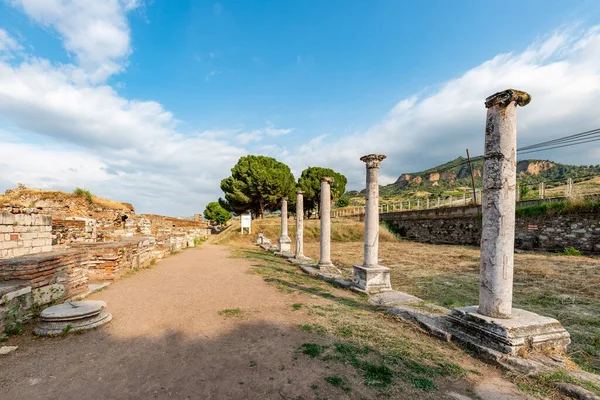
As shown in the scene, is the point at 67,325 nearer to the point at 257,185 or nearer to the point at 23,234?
the point at 23,234

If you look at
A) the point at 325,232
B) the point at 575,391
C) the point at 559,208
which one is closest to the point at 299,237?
the point at 325,232

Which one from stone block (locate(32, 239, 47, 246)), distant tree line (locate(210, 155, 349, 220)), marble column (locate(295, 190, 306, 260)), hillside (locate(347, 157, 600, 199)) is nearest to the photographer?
stone block (locate(32, 239, 47, 246))

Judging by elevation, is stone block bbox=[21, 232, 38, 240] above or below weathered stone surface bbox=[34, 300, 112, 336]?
above

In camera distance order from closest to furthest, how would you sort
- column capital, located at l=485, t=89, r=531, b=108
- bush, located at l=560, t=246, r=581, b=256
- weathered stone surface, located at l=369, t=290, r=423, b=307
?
column capital, located at l=485, t=89, r=531, b=108
weathered stone surface, located at l=369, t=290, r=423, b=307
bush, located at l=560, t=246, r=581, b=256

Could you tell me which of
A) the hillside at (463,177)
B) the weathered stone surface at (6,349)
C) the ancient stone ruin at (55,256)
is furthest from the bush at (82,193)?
the hillside at (463,177)

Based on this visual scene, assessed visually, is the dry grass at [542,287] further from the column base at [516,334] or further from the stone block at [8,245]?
the stone block at [8,245]

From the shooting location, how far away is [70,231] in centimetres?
1020

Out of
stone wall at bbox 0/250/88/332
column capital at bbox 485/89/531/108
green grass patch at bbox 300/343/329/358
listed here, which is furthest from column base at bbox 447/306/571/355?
stone wall at bbox 0/250/88/332

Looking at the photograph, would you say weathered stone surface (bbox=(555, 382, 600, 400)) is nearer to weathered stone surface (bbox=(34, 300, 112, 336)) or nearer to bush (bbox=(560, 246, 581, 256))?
weathered stone surface (bbox=(34, 300, 112, 336))

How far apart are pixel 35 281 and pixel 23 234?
2.53 m

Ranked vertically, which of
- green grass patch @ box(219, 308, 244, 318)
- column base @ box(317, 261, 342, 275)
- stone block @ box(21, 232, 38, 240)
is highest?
stone block @ box(21, 232, 38, 240)

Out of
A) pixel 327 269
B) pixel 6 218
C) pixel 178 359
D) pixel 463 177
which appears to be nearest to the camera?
pixel 178 359

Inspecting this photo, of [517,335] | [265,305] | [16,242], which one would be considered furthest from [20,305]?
[517,335]

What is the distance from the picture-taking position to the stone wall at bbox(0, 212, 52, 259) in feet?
20.0
